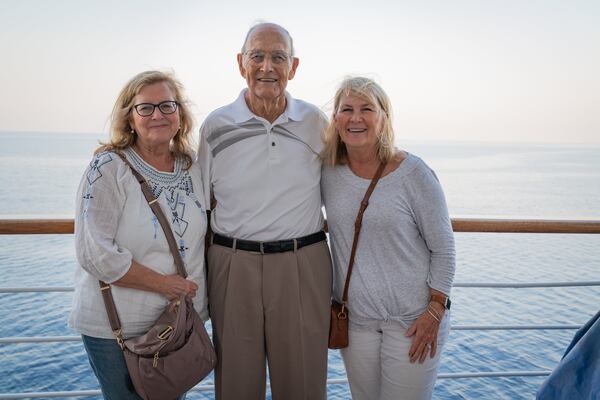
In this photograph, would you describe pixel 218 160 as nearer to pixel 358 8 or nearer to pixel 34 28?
pixel 358 8

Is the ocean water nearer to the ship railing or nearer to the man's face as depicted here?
the ship railing

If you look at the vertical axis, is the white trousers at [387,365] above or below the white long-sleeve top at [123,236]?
below

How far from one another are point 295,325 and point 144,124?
0.94 metres

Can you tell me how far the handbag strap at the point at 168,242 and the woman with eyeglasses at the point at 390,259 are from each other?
1.93 feet

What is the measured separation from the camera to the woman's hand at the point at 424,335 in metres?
1.67

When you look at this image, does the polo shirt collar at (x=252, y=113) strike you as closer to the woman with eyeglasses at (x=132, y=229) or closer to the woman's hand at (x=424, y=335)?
the woman with eyeglasses at (x=132, y=229)

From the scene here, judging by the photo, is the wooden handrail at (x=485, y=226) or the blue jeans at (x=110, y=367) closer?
the blue jeans at (x=110, y=367)

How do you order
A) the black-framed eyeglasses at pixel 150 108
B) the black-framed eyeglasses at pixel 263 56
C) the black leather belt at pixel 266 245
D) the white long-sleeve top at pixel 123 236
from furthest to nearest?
the black-framed eyeglasses at pixel 263 56, the black leather belt at pixel 266 245, the black-framed eyeglasses at pixel 150 108, the white long-sleeve top at pixel 123 236

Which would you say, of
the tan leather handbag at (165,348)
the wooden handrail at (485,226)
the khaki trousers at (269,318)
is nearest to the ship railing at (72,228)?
the wooden handrail at (485,226)

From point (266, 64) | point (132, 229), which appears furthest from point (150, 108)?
point (266, 64)

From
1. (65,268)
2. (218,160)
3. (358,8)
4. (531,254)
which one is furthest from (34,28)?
(218,160)

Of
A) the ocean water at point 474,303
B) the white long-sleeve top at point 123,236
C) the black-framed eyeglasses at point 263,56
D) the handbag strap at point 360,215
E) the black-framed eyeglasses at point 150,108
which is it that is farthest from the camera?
the ocean water at point 474,303

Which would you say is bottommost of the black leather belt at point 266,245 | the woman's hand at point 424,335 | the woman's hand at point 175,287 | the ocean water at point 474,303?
the ocean water at point 474,303

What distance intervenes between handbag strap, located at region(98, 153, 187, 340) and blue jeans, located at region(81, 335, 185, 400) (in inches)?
2.6
